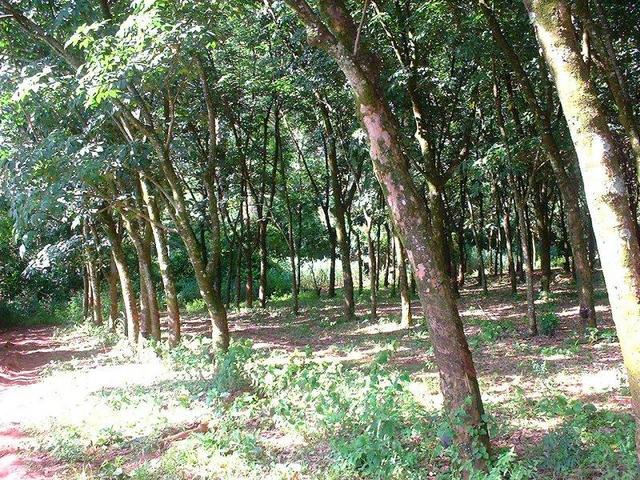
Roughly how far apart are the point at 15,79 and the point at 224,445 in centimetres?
643

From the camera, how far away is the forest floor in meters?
4.77

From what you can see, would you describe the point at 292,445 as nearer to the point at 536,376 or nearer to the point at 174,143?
the point at 536,376

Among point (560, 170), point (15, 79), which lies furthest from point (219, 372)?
point (560, 170)

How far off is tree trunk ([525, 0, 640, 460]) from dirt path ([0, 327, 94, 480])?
5403 mm

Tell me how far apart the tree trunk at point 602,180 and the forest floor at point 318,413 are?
5.47 feet

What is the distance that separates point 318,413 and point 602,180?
13.8 feet

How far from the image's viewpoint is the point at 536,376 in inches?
291

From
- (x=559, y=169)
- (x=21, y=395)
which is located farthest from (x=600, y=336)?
(x=21, y=395)

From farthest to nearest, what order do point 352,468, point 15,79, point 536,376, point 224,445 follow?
1. point 15,79
2. point 536,376
3. point 224,445
4. point 352,468

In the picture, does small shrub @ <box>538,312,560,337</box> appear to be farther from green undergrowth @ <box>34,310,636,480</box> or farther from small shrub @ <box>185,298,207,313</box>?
small shrub @ <box>185,298,207,313</box>

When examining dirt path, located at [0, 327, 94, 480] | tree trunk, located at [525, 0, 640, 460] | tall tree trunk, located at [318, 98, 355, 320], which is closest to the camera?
tree trunk, located at [525, 0, 640, 460]

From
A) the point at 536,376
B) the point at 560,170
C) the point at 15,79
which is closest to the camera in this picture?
the point at 536,376

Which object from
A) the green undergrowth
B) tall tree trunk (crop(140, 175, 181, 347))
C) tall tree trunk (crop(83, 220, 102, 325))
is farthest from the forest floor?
tall tree trunk (crop(83, 220, 102, 325))

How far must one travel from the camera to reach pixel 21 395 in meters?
9.28
